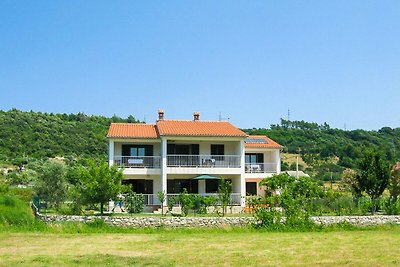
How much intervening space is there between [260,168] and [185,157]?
5.84 meters

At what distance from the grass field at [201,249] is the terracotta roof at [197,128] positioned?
1346 cm

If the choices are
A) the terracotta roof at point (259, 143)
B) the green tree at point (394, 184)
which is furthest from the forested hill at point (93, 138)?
the green tree at point (394, 184)

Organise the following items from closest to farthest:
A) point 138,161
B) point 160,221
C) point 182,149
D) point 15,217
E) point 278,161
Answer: point 15,217 → point 160,221 → point 138,161 → point 182,149 → point 278,161

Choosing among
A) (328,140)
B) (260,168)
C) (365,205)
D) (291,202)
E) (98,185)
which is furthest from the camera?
(328,140)

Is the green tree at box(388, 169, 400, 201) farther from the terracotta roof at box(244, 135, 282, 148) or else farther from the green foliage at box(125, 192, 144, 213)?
the green foliage at box(125, 192, 144, 213)

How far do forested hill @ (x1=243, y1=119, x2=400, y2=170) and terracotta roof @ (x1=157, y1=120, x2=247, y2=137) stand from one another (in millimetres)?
33578

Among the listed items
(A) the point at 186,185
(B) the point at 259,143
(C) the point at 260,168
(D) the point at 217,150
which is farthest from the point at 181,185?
(B) the point at 259,143

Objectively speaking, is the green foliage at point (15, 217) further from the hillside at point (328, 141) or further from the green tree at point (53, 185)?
the hillside at point (328, 141)

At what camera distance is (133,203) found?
27.7 m

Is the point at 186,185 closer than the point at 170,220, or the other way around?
the point at 170,220

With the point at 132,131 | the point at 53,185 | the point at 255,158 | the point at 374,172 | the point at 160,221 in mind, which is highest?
the point at 132,131

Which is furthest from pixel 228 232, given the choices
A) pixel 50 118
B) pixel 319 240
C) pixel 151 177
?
pixel 50 118

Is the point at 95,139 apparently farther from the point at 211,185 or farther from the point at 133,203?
the point at 133,203

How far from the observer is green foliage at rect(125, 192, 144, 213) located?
27.6m
